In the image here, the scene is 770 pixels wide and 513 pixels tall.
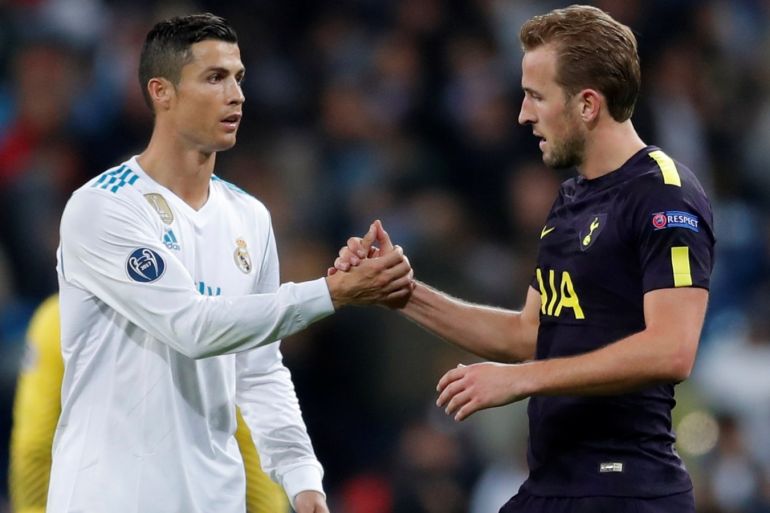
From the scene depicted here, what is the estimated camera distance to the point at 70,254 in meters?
4.29

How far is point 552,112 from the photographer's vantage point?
4.38m

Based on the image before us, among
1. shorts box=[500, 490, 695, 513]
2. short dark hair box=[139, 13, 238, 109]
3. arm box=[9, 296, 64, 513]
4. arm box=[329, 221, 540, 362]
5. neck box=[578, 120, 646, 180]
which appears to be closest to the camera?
shorts box=[500, 490, 695, 513]

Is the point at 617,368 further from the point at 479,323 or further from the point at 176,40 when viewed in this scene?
the point at 176,40

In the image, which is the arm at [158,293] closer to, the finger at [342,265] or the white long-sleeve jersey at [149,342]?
the white long-sleeve jersey at [149,342]

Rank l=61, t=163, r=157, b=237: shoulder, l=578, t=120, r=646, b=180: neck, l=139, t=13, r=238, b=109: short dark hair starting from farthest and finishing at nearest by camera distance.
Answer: l=139, t=13, r=238, b=109: short dark hair < l=578, t=120, r=646, b=180: neck < l=61, t=163, r=157, b=237: shoulder

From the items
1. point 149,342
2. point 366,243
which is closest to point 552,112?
point 366,243

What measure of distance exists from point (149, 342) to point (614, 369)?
1.43m

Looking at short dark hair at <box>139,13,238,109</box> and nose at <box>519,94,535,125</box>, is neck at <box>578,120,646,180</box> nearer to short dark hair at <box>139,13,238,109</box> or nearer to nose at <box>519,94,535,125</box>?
nose at <box>519,94,535,125</box>

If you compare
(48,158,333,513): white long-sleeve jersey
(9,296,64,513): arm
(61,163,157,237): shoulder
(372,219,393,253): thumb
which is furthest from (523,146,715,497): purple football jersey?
(9,296,64,513): arm

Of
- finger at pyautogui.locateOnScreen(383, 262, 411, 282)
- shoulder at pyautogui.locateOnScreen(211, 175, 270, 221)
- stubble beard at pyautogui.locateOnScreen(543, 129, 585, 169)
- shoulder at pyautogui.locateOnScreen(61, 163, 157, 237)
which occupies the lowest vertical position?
finger at pyautogui.locateOnScreen(383, 262, 411, 282)

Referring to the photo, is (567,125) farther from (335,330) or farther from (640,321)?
(335,330)

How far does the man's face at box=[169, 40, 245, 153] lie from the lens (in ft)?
14.8

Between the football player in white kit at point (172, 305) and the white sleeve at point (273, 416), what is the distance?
0.04ft

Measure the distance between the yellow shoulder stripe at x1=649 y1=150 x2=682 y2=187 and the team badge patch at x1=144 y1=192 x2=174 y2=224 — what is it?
1.51 metres
